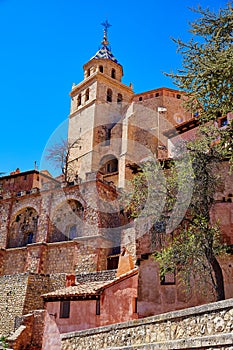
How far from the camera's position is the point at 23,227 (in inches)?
1502

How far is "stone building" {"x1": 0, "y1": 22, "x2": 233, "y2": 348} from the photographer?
64.4ft

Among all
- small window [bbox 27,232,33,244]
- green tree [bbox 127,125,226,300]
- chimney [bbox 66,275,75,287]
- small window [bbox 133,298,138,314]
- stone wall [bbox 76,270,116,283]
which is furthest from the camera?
small window [bbox 27,232,33,244]

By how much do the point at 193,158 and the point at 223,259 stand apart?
446 cm

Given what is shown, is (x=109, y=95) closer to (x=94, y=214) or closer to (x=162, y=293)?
(x=94, y=214)

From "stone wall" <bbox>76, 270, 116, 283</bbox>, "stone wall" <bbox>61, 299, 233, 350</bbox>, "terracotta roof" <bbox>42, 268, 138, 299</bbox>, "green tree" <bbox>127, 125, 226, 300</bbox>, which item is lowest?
"stone wall" <bbox>61, 299, 233, 350</bbox>

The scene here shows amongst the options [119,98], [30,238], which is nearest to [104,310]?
[30,238]

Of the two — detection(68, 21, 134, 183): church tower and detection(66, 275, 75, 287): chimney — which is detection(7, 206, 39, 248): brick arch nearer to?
detection(68, 21, 134, 183): church tower

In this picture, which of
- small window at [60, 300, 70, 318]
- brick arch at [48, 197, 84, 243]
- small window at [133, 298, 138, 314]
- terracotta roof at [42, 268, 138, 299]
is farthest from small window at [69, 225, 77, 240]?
small window at [133, 298, 138, 314]

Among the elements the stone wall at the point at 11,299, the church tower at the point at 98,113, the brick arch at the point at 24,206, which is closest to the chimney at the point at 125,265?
the stone wall at the point at 11,299

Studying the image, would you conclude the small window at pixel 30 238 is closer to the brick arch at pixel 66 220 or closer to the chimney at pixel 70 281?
the brick arch at pixel 66 220

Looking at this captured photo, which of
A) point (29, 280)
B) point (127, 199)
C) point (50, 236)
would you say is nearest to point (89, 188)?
point (50, 236)

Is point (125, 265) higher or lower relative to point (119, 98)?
lower

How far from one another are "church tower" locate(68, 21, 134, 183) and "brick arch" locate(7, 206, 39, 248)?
11.9 metres

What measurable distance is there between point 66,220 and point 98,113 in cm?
2161
